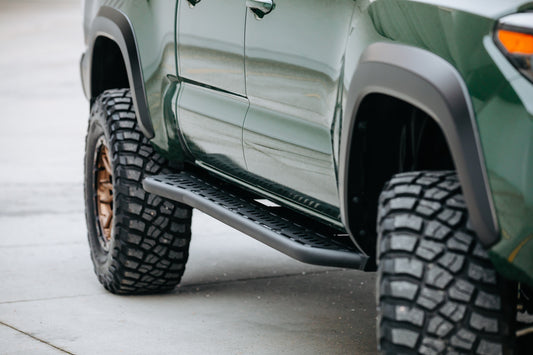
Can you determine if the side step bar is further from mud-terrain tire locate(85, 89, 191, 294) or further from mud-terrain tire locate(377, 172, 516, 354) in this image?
mud-terrain tire locate(377, 172, 516, 354)

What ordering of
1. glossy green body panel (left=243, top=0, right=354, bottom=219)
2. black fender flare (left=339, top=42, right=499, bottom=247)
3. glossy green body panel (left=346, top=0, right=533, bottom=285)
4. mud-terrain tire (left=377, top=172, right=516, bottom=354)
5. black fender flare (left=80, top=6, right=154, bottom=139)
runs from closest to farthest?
1. glossy green body panel (left=346, top=0, right=533, bottom=285)
2. black fender flare (left=339, top=42, right=499, bottom=247)
3. mud-terrain tire (left=377, top=172, right=516, bottom=354)
4. glossy green body panel (left=243, top=0, right=354, bottom=219)
5. black fender flare (left=80, top=6, right=154, bottom=139)

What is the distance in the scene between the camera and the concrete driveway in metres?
4.06

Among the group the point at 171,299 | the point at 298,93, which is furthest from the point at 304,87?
the point at 171,299

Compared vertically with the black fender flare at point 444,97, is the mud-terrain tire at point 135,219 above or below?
below

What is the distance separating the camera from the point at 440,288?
2.53 meters

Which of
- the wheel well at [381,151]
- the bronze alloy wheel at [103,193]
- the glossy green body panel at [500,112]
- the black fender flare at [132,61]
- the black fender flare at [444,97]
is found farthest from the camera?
the bronze alloy wheel at [103,193]

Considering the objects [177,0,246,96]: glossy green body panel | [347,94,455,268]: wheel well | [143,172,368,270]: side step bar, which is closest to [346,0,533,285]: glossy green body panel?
[347,94,455,268]: wheel well

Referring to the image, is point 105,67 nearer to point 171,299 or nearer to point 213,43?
point 171,299

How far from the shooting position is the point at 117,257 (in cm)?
466

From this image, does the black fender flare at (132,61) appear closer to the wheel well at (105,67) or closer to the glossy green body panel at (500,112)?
the wheel well at (105,67)

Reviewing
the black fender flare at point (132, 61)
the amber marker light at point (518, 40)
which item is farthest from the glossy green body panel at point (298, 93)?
the black fender flare at point (132, 61)

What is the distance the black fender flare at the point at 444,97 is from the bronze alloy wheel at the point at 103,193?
2458mm

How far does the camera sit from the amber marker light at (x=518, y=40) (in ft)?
7.54

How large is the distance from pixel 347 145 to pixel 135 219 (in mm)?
1898
